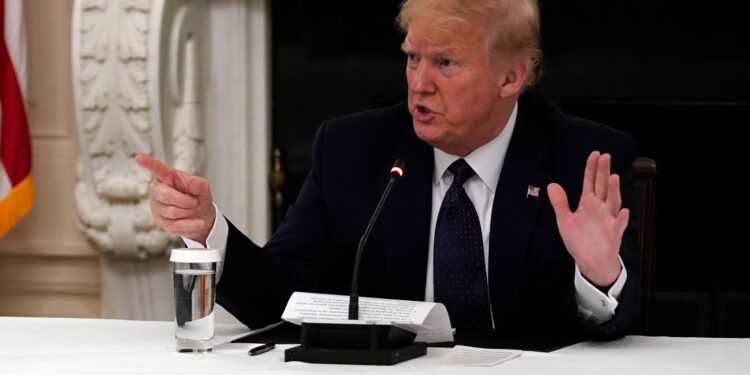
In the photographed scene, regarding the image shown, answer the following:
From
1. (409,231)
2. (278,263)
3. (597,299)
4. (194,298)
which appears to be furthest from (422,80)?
(194,298)

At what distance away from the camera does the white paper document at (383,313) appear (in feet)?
5.75

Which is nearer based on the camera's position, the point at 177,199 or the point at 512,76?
the point at 177,199

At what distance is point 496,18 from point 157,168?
2.57 ft

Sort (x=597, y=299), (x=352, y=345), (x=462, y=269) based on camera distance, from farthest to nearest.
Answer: (x=462, y=269) → (x=597, y=299) → (x=352, y=345)

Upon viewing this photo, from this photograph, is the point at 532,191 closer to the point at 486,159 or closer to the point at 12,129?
the point at 486,159

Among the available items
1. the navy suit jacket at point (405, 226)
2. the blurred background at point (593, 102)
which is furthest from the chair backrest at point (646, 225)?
the blurred background at point (593, 102)

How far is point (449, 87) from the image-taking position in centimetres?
226

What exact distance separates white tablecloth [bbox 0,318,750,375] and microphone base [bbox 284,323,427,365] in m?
0.02

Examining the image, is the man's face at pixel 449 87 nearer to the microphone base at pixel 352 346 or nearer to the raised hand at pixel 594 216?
the raised hand at pixel 594 216

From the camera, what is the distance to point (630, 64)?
375 centimetres

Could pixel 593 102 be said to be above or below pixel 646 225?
above

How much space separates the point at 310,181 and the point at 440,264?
1.22 feet

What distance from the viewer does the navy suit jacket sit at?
2.16 m

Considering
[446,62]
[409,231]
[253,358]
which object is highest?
[446,62]
